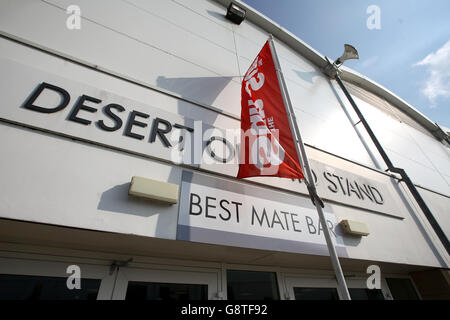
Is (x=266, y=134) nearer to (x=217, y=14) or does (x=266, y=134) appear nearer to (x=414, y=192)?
(x=217, y=14)

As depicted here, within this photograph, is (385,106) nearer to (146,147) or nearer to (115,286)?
(146,147)

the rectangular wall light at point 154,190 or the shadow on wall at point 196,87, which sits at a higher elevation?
the shadow on wall at point 196,87

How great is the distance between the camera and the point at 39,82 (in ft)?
5.07

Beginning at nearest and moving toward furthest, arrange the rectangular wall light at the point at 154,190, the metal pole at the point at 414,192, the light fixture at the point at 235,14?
the rectangular wall light at the point at 154,190, the metal pole at the point at 414,192, the light fixture at the point at 235,14

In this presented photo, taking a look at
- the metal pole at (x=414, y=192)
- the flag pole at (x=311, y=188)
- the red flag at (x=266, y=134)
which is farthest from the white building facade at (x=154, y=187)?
the flag pole at (x=311, y=188)

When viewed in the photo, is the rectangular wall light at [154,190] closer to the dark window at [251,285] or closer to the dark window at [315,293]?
the dark window at [251,285]

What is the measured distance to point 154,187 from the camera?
148 cm

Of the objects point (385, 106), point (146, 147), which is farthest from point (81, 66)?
point (385, 106)

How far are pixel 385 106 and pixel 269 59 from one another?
6.18m

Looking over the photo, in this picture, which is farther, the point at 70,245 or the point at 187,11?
the point at 187,11

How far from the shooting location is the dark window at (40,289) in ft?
4.13

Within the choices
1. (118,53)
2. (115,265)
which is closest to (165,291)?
(115,265)

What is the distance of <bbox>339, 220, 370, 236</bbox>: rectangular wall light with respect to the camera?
2238 mm

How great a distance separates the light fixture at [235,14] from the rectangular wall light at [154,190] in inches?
148
